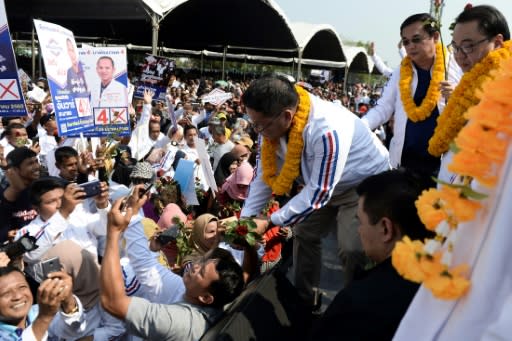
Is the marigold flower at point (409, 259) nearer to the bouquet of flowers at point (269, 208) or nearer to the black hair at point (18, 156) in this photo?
the bouquet of flowers at point (269, 208)

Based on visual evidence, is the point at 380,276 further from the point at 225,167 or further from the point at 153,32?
the point at 153,32

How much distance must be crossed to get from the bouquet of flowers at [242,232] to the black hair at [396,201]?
3.19ft

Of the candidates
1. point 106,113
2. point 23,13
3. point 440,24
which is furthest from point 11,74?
point 23,13

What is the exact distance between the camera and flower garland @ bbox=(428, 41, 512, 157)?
8.80ft

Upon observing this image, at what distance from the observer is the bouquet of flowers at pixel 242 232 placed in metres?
2.83

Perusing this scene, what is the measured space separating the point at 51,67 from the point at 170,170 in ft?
6.25

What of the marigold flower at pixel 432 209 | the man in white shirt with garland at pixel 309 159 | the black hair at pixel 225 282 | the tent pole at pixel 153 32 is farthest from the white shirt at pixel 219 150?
the tent pole at pixel 153 32

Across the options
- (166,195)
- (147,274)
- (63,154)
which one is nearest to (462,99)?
(147,274)

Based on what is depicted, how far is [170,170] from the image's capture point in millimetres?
6148

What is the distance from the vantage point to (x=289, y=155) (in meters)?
3.08

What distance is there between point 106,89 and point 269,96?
10.7 ft

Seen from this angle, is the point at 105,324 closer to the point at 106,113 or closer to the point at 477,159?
the point at 477,159

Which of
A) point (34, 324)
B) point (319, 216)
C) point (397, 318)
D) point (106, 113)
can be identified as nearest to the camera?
point (397, 318)

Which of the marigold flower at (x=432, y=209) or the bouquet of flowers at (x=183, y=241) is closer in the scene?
the marigold flower at (x=432, y=209)
